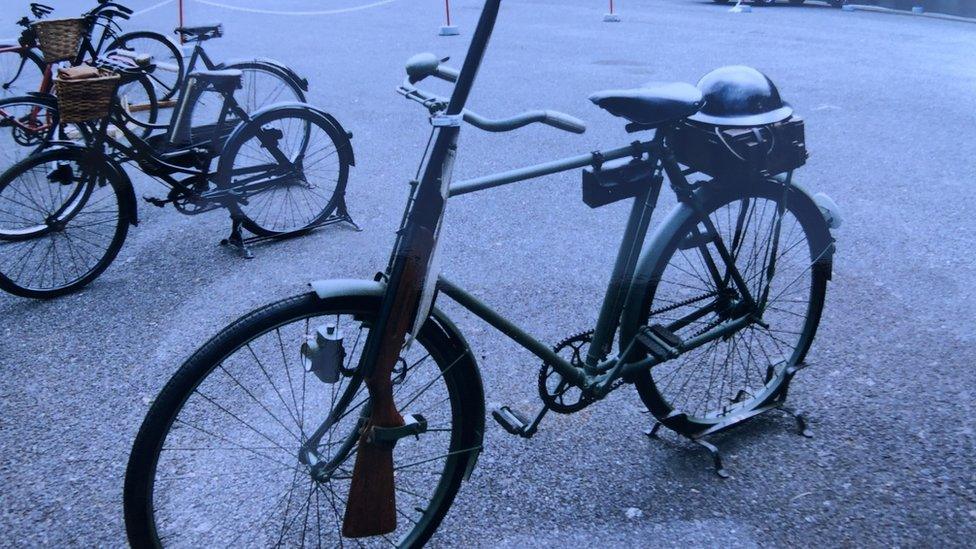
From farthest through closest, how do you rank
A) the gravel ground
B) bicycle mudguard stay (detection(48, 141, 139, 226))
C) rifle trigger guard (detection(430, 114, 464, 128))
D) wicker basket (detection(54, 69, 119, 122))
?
bicycle mudguard stay (detection(48, 141, 139, 226)) < wicker basket (detection(54, 69, 119, 122)) < the gravel ground < rifle trigger guard (detection(430, 114, 464, 128))

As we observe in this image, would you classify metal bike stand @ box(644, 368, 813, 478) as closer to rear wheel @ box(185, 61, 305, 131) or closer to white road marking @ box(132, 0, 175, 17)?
rear wheel @ box(185, 61, 305, 131)

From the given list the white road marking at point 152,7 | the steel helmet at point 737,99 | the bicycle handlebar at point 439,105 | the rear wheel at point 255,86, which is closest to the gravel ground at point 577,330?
the rear wheel at point 255,86

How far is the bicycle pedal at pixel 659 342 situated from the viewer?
9.36ft

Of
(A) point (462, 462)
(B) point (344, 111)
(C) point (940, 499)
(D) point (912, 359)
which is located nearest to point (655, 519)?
(A) point (462, 462)

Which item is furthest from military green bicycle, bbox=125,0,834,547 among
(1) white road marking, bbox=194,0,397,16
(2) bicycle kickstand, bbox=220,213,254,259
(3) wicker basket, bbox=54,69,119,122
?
(1) white road marking, bbox=194,0,397,16

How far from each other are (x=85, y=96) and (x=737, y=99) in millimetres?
3403

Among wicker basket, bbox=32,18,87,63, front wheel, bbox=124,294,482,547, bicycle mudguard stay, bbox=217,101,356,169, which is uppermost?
wicker basket, bbox=32,18,87,63

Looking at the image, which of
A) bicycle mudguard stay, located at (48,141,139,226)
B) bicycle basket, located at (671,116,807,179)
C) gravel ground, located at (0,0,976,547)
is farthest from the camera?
bicycle mudguard stay, located at (48,141,139,226)

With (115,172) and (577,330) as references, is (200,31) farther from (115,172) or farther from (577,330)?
(577,330)

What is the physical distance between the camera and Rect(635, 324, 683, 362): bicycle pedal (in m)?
2.85

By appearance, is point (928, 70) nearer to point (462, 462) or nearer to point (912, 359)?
point (912, 359)

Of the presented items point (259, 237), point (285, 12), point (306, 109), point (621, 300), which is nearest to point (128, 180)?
point (259, 237)

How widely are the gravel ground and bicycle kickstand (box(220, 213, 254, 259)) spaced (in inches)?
3.5

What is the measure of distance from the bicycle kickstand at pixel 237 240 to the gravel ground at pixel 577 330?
0.09 m
